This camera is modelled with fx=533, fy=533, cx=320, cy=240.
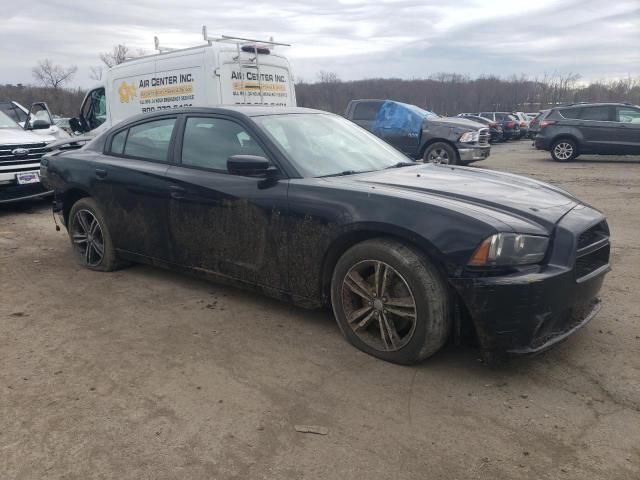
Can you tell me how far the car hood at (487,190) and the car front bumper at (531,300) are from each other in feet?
0.73

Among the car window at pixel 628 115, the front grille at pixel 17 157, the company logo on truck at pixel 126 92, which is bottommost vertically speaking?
the front grille at pixel 17 157

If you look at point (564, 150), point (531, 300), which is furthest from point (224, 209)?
point (564, 150)

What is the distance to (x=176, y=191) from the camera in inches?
Result: 168

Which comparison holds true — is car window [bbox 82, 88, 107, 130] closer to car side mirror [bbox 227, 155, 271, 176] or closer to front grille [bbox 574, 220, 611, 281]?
car side mirror [bbox 227, 155, 271, 176]

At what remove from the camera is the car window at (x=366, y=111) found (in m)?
14.2

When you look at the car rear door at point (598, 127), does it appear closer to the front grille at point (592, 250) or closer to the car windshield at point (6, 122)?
the front grille at point (592, 250)

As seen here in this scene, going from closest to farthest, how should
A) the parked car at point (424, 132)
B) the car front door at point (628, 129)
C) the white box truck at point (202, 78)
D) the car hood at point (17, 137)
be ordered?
the car hood at point (17, 137) < the white box truck at point (202, 78) < the parked car at point (424, 132) < the car front door at point (628, 129)

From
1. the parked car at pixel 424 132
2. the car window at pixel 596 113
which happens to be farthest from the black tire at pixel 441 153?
the car window at pixel 596 113

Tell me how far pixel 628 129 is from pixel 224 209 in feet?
49.5

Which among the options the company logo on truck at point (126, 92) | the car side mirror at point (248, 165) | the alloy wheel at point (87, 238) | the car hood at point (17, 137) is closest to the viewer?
the car side mirror at point (248, 165)

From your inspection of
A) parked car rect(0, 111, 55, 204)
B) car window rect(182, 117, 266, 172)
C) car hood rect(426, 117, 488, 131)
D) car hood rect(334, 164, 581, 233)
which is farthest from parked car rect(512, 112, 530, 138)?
car window rect(182, 117, 266, 172)

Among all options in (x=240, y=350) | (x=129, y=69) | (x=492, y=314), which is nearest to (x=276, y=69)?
(x=129, y=69)

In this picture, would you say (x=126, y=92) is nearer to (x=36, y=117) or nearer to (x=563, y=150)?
(x=36, y=117)

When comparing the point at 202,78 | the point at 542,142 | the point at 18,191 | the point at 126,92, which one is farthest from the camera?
the point at 542,142
